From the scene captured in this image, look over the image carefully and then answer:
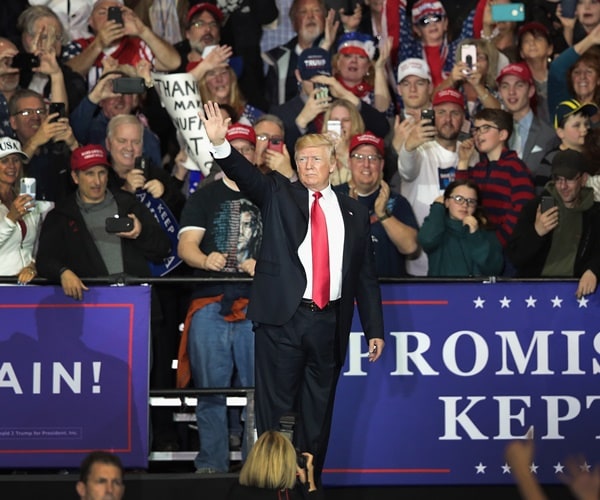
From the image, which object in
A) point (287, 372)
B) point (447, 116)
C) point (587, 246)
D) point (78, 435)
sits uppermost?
point (447, 116)

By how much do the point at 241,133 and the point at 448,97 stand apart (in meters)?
1.92

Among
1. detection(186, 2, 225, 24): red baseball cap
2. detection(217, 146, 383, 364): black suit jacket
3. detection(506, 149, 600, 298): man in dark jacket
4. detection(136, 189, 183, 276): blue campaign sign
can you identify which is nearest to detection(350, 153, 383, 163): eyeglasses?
detection(506, 149, 600, 298): man in dark jacket

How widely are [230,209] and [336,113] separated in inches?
65.9

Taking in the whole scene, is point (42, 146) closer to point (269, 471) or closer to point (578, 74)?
point (578, 74)

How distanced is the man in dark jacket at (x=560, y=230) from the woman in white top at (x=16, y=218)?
3.24 meters

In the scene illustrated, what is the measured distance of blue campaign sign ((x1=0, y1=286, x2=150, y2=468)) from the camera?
25.8 feet

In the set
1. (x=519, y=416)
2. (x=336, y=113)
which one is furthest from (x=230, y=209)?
(x=519, y=416)

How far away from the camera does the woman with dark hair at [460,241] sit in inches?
332

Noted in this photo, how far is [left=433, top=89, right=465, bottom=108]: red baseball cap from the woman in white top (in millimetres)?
3061

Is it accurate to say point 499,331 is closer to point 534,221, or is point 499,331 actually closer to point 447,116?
point 534,221

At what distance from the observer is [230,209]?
8312 mm

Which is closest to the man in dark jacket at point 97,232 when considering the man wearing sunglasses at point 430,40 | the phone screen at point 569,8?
the man wearing sunglasses at point 430,40

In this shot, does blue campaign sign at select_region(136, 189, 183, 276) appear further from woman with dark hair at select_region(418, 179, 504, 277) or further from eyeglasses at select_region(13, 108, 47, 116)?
woman with dark hair at select_region(418, 179, 504, 277)

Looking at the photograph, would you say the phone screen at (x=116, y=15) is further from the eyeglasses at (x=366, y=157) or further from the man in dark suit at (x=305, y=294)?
the man in dark suit at (x=305, y=294)
